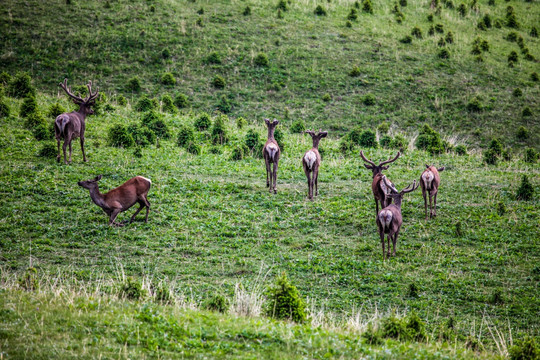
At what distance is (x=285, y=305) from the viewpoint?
31.9 ft

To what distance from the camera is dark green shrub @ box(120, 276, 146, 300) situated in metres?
9.86

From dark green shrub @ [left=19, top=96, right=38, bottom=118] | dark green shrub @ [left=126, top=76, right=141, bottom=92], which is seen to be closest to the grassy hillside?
dark green shrub @ [left=126, top=76, right=141, bottom=92]

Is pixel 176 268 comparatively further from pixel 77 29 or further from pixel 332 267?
pixel 77 29

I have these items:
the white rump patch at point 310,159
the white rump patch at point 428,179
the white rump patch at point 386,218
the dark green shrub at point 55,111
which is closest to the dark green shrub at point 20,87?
the dark green shrub at point 55,111

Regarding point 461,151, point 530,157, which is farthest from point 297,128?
point 530,157

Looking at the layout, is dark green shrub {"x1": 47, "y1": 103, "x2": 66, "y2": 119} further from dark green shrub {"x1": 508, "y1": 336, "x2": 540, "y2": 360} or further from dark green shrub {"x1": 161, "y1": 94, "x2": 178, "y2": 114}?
dark green shrub {"x1": 508, "y1": 336, "x2": 540, "y2": 360}

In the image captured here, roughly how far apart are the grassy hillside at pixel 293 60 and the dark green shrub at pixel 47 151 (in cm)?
1436

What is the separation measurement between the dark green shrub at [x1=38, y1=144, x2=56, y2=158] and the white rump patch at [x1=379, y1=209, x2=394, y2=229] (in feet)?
43.3

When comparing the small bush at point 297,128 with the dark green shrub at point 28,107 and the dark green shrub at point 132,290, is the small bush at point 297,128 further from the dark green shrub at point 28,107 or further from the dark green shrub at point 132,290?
the dark green shrub at point 132,290

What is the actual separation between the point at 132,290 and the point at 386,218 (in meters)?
7.14

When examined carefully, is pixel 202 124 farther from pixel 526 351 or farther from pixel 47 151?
pixel 526 351

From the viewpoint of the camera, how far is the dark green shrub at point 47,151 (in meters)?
19.4

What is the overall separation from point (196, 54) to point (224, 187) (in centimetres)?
2247

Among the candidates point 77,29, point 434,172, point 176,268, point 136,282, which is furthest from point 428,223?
point 77,29
